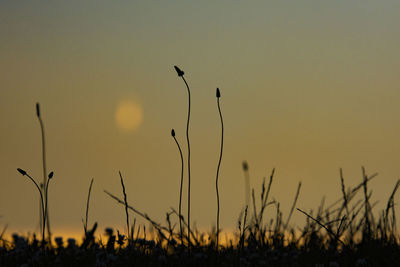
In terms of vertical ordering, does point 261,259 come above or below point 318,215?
below

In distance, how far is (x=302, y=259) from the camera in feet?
14.6

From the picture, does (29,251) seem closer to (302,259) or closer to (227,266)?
(227,266)

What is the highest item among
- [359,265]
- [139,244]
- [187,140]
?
[187,140]

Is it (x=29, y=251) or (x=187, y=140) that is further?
(x=29, y=251)

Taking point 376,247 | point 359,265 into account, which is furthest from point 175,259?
point 376,247

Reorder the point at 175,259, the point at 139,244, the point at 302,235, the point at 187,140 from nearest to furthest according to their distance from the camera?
the point at 187,140, the point at 175,259, the point at 139,244, the point at 302,235

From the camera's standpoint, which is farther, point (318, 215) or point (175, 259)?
point (318, 215)

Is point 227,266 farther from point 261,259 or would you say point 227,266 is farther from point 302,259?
point 302,259

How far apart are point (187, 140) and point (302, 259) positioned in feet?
5.31

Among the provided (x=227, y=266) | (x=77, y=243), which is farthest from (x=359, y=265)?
(x=77, y=243)

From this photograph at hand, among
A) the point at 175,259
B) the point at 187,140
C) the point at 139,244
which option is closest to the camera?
the point at 187,140

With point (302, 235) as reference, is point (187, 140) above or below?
above

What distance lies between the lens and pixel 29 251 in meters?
4.93

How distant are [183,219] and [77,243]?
5.63 feet
